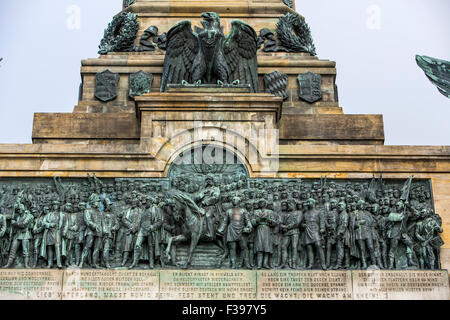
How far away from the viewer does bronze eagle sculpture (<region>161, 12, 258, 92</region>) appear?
69.9 feet

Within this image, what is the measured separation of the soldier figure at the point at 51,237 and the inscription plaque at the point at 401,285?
6667 mm

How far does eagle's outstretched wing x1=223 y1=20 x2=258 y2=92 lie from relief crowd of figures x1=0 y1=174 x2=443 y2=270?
13.9 ft

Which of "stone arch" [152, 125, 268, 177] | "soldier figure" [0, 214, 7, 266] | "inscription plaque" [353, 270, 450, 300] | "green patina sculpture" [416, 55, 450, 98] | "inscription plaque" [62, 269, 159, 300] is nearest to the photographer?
"inscription plaque" [62, 269, 159, 300]

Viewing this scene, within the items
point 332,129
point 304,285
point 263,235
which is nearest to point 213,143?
point 263,235

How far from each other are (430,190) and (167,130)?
653 centimetres

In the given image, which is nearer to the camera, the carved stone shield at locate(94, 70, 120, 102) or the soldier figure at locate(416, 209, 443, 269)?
the soldier figure at locate(416, 209, 443, 269)

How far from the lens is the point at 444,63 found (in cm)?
2150

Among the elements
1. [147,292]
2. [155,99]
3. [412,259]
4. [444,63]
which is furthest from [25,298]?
[444,63]

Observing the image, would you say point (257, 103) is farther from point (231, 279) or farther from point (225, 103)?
point (231, 279)

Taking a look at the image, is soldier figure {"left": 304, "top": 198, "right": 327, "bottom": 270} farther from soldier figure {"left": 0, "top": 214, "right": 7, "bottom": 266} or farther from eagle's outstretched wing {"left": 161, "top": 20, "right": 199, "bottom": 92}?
soldier figure {"left": 0, "top": 214, "right": 7, "bottom": 266}

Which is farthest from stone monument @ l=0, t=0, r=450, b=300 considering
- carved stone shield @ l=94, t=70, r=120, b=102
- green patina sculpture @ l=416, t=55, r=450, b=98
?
green patina sculpture @ l=416, t=55, r=450, b=98

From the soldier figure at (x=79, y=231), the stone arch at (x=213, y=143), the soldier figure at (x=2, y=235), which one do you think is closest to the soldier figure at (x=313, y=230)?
the stone arch at (x=213, y=143)

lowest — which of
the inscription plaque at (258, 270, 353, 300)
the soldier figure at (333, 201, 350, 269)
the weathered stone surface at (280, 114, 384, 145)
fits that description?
the inscription plaque at (258, 270, 353, 300)

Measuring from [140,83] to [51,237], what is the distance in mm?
6401
